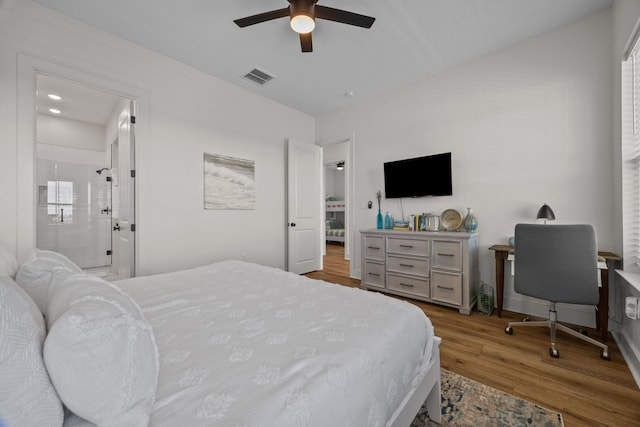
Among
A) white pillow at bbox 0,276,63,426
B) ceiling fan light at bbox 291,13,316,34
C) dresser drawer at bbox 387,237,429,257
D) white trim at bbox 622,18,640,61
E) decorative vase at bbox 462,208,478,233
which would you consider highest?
ceiling fan light at bbox 291,13,316,34

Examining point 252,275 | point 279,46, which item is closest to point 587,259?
point 252,275

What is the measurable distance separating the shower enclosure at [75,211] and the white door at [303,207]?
11.9 ft

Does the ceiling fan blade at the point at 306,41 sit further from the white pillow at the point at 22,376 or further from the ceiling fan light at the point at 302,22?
the white pillow at the point at 22,376

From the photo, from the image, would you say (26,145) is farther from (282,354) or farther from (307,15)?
(282,354)

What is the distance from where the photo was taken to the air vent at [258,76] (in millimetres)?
3342

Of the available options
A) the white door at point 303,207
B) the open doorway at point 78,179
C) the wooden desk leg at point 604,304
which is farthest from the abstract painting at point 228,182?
the wooden desk leg at point 604,304

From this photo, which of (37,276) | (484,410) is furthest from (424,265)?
(37,276)

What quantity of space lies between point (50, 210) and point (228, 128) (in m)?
3.63

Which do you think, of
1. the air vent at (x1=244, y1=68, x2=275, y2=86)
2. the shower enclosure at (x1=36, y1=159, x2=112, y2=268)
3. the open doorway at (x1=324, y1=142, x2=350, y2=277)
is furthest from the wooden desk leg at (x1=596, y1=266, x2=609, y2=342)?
the shower enclosure at (x1=36, y1=159, x2=112, y2=268)

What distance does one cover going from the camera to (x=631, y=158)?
2033 millimetres

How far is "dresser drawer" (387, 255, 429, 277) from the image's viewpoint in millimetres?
3082

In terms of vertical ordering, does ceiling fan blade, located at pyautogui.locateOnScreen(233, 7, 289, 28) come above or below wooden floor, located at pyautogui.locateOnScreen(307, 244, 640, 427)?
above

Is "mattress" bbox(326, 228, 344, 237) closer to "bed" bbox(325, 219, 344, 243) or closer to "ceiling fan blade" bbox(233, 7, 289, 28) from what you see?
"bed" bbox(325, 219, 344, 243)

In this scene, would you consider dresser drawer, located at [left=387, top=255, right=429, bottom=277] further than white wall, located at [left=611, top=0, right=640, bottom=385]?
Yes
